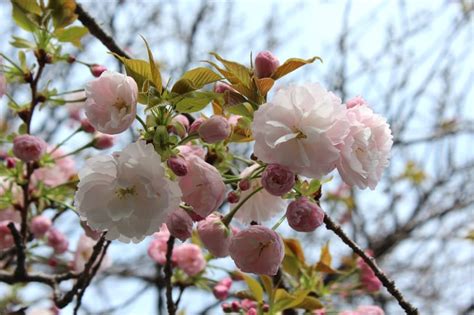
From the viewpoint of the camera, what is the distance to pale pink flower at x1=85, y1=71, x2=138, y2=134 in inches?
34.6

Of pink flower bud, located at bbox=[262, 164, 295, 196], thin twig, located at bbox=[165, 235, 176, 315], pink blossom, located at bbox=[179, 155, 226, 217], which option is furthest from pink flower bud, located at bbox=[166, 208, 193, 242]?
thin twig, located at bbox=[165, 235, 176, 315]

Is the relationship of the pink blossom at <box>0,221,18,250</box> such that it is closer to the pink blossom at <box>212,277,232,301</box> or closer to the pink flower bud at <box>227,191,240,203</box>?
the pink blossom at <box>212,277,232,301</box>

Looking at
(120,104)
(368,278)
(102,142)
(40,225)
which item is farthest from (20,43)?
(368,278)

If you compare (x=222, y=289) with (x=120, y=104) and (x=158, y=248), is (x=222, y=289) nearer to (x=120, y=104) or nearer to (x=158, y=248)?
(x=158, y=248)

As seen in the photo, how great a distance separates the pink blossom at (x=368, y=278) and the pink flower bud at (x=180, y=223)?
836 millimetres

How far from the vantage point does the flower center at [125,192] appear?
0.89m

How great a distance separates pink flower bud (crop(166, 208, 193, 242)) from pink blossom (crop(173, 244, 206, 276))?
638mm

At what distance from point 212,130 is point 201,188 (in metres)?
0.09

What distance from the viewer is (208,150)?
3.63ft

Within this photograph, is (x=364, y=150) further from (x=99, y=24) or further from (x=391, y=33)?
(x=391, y=33)

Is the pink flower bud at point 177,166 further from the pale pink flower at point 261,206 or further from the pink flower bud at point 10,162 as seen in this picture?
the pink flower bud at point 10,162

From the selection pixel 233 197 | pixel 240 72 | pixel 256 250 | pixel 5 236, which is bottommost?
pixel 256 250

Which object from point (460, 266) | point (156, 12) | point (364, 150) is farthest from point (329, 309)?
point (156, 12)

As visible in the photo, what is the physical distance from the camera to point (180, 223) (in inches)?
37.3
